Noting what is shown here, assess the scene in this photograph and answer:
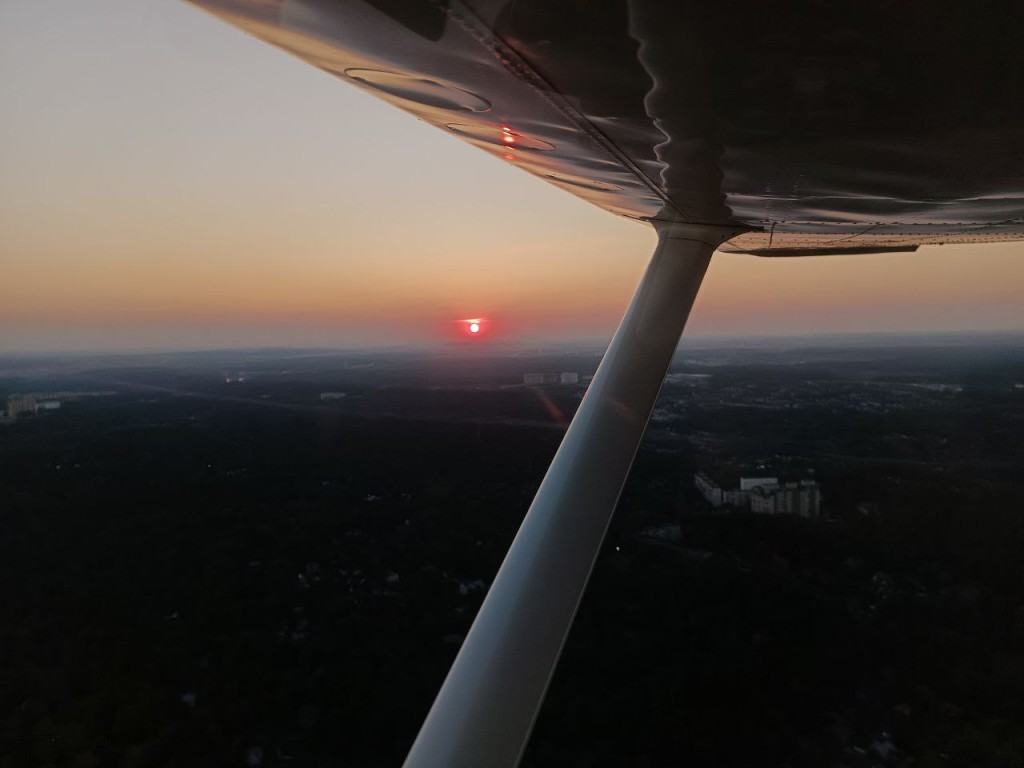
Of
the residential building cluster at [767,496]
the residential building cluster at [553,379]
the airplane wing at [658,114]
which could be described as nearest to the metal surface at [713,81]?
the airplane wing at [658,114]

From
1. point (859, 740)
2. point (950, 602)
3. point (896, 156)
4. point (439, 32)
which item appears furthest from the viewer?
point (950, 602)

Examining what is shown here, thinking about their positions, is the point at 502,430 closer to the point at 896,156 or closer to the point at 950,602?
the point at 950,602

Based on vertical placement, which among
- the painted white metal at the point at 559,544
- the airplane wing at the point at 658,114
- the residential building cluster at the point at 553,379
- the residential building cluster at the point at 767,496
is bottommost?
the residential building cluster at the point at 767,496

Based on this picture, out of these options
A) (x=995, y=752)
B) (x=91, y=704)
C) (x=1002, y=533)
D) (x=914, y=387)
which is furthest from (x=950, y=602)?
(x=914, y=387)

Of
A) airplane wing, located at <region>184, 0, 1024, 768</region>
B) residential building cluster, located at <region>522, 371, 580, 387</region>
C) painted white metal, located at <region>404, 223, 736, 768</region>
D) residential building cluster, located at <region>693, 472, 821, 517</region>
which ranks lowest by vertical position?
residential building cluster, located at <region>693, 472, 821, 517</region>

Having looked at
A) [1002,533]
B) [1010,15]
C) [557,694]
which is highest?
[1010,15]

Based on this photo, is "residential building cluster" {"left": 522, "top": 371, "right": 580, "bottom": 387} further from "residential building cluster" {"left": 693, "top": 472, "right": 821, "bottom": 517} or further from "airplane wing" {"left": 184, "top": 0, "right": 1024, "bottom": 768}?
"airplane wing" {"left": 184, "top": 0, "right": 1024, "bottom": 768}

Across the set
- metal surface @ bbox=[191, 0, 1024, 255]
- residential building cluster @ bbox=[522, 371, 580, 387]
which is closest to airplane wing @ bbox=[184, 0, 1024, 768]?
metal surface @ bbox=[191, 0, 1024, 255]

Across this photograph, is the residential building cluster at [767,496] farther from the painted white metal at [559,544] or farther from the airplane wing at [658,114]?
the airplane wing at [658,114]
